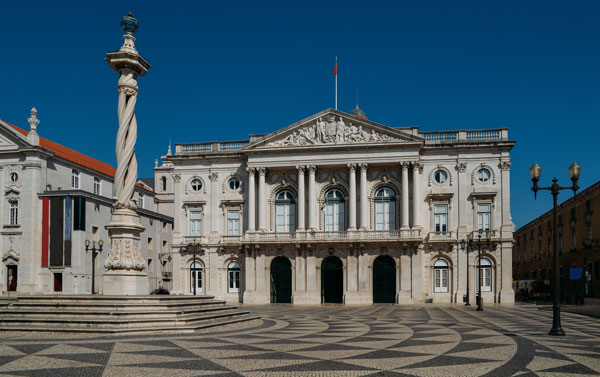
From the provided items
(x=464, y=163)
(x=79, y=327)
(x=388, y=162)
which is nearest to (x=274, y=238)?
(x=388, y=162)

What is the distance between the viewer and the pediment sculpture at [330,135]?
1957 inches

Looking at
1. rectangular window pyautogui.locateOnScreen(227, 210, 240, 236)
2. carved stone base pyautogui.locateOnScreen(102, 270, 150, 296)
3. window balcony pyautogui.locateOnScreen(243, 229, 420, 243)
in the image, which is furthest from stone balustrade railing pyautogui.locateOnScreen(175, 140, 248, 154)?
carved stone base pyautogui.locateOnScreen(102, 270, 150, 296)

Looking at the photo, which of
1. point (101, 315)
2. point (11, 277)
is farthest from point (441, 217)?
point (11, 277)

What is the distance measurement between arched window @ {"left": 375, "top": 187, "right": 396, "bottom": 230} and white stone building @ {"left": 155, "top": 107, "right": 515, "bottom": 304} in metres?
0.08

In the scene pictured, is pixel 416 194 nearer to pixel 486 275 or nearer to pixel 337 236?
pixel 337 236

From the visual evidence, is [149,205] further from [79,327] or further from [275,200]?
[79,327]

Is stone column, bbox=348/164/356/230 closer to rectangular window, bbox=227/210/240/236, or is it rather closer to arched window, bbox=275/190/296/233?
arched window, bbox=275/190/296/233

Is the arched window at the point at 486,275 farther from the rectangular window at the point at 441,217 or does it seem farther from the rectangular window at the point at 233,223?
the rectangular window at the point at 233,223

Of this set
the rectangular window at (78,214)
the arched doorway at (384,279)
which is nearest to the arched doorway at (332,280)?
the arched doorway at (384,279)

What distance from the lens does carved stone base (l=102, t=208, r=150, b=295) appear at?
23047mm

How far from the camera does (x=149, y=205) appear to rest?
237 ft

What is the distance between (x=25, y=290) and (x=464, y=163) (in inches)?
1554

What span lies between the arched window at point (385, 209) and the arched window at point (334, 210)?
2915mm

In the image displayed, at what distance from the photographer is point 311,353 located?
1512cm
